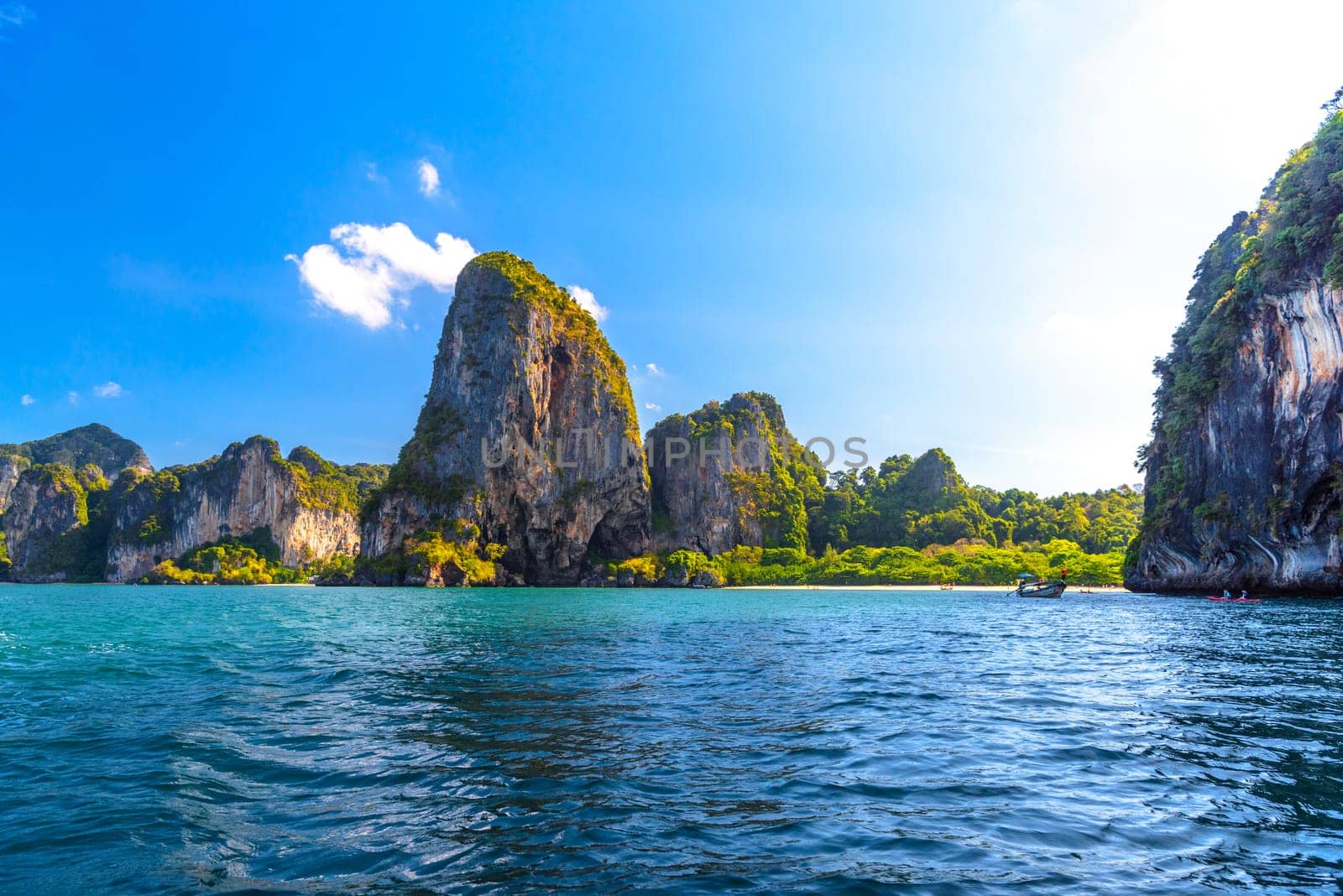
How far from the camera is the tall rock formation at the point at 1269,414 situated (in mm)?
38062

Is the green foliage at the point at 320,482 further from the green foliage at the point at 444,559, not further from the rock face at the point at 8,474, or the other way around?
the rock face at the point at 8,474

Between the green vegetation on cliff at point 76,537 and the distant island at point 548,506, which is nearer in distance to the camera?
the distant island at point 548,506

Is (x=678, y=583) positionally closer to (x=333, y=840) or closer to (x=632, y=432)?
(x=632, y=432)

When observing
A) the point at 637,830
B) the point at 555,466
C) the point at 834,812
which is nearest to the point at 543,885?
the point at 637,830

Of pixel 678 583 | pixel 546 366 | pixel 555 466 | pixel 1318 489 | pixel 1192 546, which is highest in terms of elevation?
pixel 546 366

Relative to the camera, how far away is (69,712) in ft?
35.5

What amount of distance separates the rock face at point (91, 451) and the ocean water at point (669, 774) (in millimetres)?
219531

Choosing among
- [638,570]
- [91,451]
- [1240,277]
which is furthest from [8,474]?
[1240,277]

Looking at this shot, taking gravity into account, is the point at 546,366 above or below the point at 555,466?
above

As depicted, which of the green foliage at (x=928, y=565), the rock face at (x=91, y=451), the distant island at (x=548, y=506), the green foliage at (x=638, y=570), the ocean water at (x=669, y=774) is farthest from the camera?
the rock face at (x=91, y=451)

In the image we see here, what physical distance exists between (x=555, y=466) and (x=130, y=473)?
116 metres

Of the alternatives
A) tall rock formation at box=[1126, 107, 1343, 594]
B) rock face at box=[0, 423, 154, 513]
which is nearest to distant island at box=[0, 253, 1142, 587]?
tall rock formation at box=[1126, 107, 1343, 594]

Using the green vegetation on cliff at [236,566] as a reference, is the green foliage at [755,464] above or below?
above

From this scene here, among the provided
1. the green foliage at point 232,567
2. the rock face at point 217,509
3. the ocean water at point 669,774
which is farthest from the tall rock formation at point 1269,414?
the rock face at point 217,509
